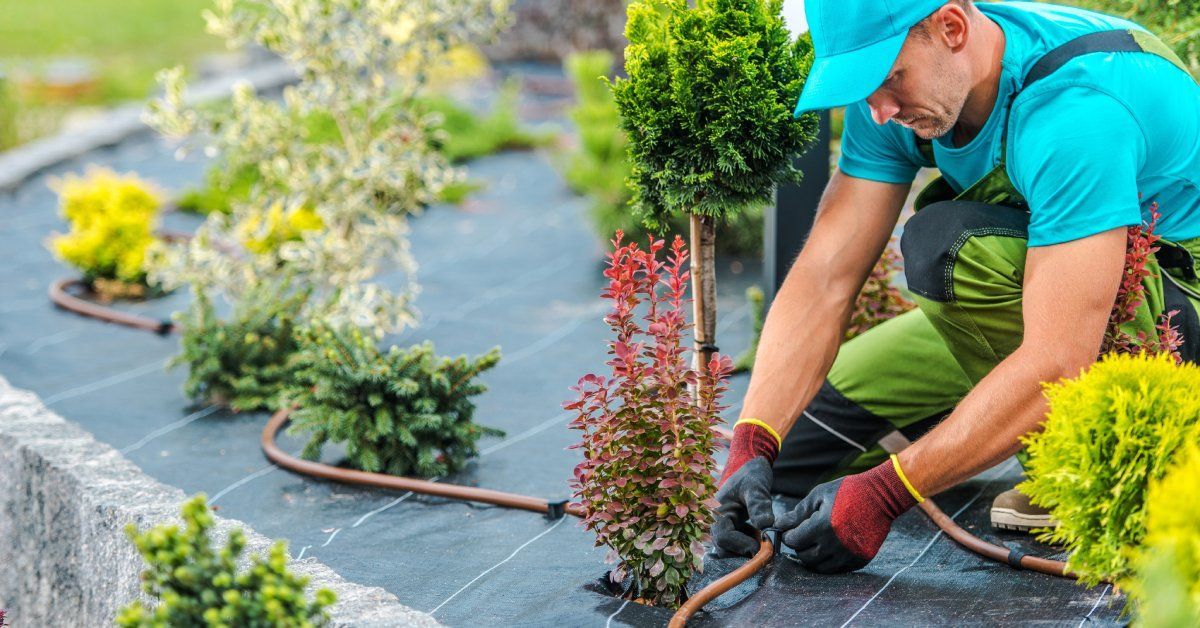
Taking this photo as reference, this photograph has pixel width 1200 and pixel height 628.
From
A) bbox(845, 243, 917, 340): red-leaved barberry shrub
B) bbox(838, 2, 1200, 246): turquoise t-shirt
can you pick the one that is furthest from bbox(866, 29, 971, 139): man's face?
bbox(845, 243, 917, 340): red-leaved barberry shrub

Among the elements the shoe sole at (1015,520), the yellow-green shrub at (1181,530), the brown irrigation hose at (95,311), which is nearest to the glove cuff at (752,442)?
the shoe sole at (1015,520)

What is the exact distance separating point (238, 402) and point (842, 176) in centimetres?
202

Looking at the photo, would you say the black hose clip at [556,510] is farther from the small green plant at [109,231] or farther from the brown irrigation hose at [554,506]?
the small green plant at [109,231]

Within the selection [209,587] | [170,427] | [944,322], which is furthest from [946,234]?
[170,427]

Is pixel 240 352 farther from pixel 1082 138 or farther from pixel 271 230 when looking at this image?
pixel 1082 138

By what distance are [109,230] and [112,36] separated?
30.9ft

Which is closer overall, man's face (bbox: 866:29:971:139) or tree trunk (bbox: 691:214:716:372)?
man's face (bbox: 866:29:971:139)

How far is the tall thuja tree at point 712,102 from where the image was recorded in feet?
8.39

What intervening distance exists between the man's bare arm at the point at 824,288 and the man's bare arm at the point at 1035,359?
17.1 inches

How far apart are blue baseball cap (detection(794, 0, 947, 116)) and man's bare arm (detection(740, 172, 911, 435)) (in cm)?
50

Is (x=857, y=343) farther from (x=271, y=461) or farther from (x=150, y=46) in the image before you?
(x=150, y=46)

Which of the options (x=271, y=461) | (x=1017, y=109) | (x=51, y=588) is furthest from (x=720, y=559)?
(x=51, y=588)

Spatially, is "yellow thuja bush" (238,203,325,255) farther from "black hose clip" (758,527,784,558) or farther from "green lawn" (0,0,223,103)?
"green lawn" (0,0,223,103)

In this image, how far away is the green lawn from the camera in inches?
433
